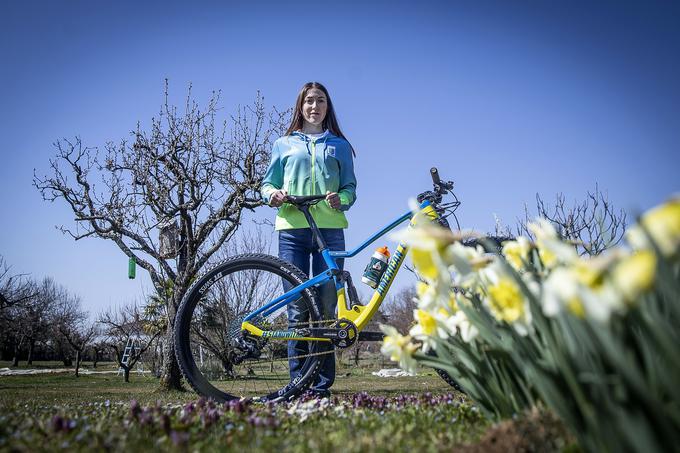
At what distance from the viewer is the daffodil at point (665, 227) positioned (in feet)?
2.59

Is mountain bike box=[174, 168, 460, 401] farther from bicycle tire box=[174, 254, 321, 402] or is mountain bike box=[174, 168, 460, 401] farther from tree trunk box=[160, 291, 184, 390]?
tree trunk box=[160, 291, 184, 390]

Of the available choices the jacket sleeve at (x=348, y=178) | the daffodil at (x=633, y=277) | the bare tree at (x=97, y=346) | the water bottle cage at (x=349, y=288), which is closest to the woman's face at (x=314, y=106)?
the jacket sleeve at (x=348, y=178)

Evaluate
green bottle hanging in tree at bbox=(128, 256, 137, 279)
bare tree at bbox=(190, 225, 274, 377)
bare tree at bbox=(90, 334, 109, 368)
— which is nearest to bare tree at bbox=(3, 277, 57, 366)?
bare tree at bbox=(90, 334, 109, 368)

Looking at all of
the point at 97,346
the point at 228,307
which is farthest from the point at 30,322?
the point at 228,307

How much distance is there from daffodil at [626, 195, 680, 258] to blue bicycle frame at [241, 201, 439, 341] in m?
2.32

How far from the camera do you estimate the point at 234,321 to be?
3.50m

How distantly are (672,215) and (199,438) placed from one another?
155 cm

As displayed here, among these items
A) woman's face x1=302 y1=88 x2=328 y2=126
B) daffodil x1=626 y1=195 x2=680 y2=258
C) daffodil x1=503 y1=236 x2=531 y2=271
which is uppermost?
woman's face x1=302 y1=88 x2=328 y2=126

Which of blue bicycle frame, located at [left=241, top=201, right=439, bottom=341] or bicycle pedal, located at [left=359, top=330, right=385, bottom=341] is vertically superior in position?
blue bicycle frame, located at [left=241, top=201, right=439, bottom=341]

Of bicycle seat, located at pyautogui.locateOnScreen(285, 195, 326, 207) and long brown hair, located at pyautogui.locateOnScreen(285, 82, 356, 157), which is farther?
long brown hair, located at pyautogui.locateOnScreen(285, 82, 356, 157)

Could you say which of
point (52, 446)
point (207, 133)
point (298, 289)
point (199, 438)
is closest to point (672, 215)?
point (199, 438)

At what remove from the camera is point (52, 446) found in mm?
1391

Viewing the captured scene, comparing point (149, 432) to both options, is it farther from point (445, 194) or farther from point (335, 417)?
point (445, 194)

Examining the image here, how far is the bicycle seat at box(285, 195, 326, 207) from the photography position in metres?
3.45
